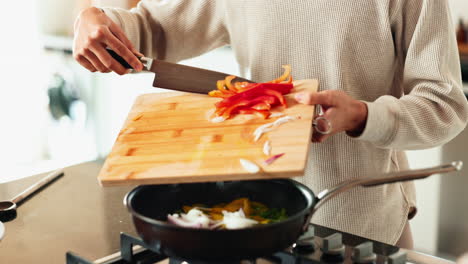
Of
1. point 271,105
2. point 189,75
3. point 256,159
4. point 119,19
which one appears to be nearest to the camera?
point 256,159

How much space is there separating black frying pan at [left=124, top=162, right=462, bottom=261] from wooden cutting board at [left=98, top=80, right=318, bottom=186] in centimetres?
5

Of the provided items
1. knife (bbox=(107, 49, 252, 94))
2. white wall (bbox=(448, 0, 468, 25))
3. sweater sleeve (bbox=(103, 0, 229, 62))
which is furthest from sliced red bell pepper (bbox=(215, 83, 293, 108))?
white wall (bbox=(448, 0, 468, 25))

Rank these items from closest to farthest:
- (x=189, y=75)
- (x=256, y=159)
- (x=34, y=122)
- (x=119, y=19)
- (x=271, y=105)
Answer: (x=256, y=159)
(x=271, y=105)
(x=189, y=75)
(x=119, y=19)
(x=34, y=122)

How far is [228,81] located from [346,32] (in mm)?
268

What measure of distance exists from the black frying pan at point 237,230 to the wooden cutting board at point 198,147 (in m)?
0.05

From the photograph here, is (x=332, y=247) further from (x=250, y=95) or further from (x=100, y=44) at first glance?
(x=100, y=44)

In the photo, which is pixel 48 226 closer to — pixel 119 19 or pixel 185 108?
pixel 185 108

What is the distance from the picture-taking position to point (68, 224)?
121 cm

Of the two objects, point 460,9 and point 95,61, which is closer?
point 95,61

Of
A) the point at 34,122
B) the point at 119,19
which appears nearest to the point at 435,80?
the point at 119,19

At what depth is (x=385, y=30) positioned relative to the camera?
1.18 meters

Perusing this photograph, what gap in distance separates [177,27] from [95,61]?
1.07ft

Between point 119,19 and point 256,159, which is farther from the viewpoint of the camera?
point 119,19

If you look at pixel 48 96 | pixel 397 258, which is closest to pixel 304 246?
pixel 397 258
